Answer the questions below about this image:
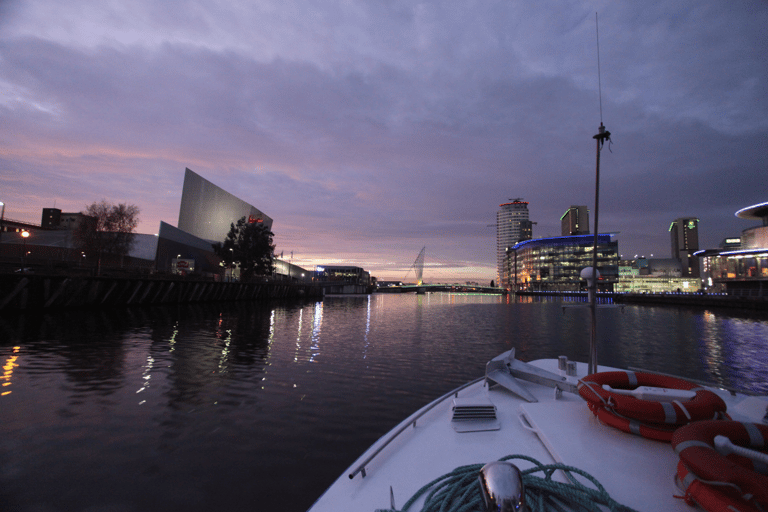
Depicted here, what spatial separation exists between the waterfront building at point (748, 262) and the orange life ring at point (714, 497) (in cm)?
9047

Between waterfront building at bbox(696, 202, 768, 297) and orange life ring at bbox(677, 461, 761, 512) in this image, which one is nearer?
orange life ring at bbox(677, 461, 761, 512)

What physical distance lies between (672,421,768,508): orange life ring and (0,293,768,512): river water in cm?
489

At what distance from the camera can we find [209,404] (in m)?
9.62

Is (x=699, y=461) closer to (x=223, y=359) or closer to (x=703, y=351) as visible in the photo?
(x=223, y=359)

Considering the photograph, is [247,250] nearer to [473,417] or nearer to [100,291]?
[100,291]

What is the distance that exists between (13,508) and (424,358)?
46.9ft

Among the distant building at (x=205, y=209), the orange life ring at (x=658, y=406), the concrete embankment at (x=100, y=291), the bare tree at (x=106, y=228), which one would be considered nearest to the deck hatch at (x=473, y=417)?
the orange life ring at (x=658, y=406)

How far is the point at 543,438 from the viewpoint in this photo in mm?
4160

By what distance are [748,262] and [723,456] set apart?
102m

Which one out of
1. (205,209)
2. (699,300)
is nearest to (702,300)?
(699,300)

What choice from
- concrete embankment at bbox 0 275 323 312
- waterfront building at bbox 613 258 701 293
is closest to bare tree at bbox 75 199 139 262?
concrete embankment at bbox 0 275 323 312

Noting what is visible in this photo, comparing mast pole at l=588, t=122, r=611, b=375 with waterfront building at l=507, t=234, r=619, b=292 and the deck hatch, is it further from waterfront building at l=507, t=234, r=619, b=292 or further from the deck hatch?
waterfront building at l=507, t=234, r=619, b=292

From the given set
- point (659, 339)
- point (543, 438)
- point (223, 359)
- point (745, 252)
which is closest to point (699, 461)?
point (543, 438)

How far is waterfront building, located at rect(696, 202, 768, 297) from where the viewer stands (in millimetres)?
71062
